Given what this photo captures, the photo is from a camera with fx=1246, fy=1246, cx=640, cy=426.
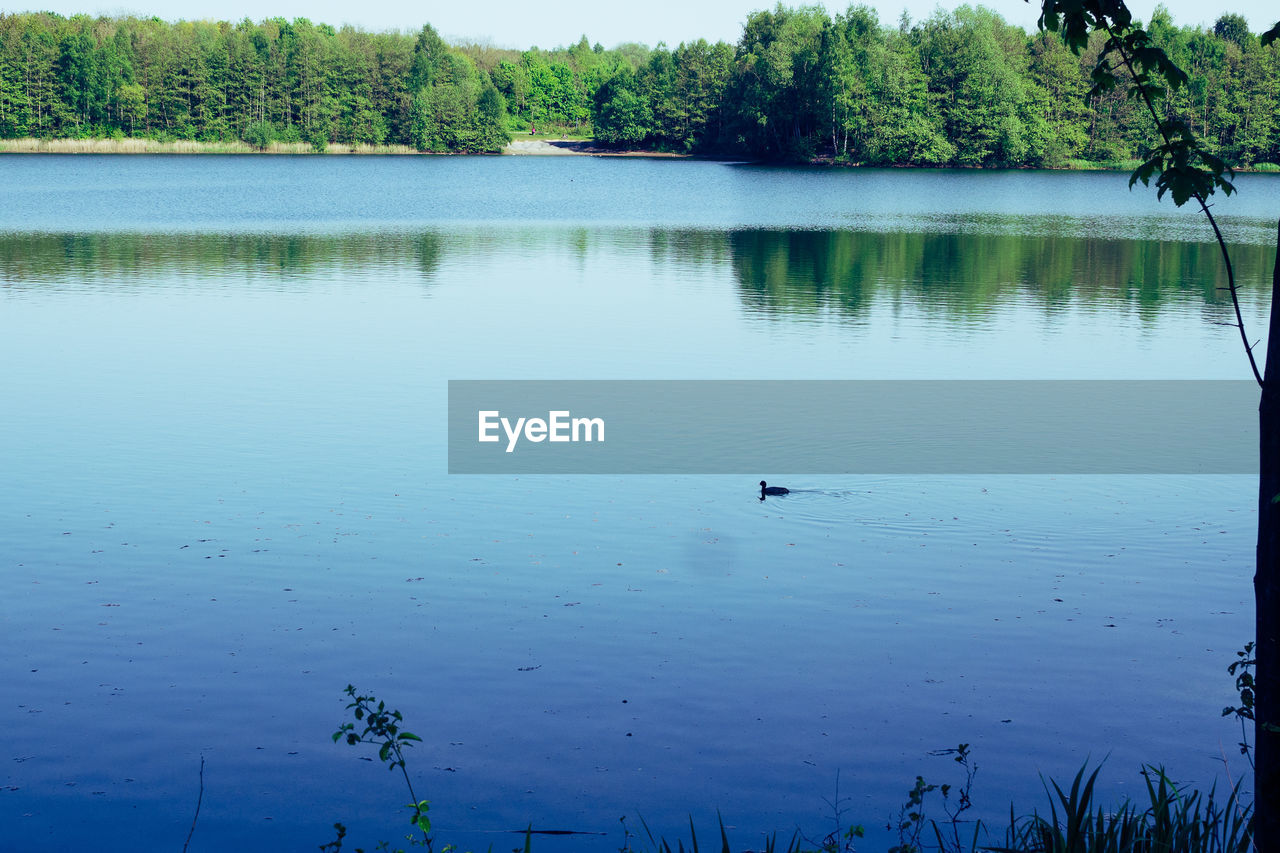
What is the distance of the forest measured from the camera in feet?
382

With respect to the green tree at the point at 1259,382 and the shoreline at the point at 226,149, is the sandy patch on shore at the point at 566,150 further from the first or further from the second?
the green tree at the point at 1259,382

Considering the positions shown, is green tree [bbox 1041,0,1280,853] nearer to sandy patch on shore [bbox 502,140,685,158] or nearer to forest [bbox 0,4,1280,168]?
forest [bbox 0,4,1280,168]

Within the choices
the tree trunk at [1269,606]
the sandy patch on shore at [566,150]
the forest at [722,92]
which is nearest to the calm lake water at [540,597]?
the tree trunk at [1269,606]

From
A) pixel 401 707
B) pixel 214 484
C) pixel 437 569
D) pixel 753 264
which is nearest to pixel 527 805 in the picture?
pixel 401 707

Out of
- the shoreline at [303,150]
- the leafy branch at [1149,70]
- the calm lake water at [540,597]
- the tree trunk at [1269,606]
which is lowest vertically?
the calm lake water at [540,597]

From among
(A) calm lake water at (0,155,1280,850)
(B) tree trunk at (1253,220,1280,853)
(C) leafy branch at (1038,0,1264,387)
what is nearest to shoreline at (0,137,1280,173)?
(A) calm lake water at (0,155,1280,850)

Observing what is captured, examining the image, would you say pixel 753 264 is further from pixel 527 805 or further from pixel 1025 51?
pixel 1025 51

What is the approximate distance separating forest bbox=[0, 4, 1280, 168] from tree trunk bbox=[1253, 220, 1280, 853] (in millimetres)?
107456

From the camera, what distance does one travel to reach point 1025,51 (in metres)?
126

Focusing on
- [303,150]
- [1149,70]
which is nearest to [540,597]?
[1149,70]

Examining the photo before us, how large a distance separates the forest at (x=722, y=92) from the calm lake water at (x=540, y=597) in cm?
9388

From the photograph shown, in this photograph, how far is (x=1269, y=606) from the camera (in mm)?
4574

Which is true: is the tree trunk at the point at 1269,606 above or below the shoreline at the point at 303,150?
below

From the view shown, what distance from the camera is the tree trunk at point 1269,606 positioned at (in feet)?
14.7
